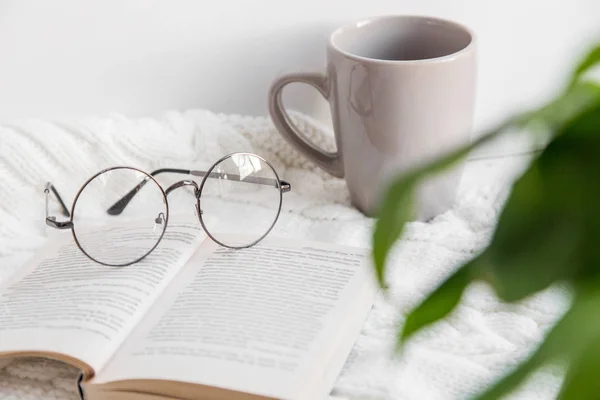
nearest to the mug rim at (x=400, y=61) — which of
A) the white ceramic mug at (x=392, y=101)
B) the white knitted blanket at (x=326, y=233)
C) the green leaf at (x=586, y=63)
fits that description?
the white ceramic mug at (x=392, y=101)

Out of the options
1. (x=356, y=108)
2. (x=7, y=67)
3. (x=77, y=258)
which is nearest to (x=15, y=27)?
(x=7, y=67)

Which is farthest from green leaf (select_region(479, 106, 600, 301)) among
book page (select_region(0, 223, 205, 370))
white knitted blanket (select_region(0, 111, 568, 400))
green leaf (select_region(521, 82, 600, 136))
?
book page (select_region(0, 223, 205, 370))

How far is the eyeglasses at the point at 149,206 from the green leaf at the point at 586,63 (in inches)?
19.6

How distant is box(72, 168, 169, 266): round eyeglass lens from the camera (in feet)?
2.21

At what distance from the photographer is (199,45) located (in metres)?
0.85

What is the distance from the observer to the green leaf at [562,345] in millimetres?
195

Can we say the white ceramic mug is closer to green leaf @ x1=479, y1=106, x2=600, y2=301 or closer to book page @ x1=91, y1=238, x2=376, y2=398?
book page @ x1=91, y1=238, x2=376, y2=398

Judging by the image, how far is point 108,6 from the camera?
0.81 m

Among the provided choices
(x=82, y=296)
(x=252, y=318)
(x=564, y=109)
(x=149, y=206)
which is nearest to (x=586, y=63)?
(x=564, y=109)

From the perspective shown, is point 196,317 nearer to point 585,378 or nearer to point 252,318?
point 252,318

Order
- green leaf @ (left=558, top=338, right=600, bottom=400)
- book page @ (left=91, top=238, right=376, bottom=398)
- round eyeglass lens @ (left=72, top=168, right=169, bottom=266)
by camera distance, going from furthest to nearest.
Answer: round eyeglass lens @ (left=72, top=168, right=169, bottom=266) < book page @ (left=91, top=238, right=376, bottom=398) < green leaf @ (left=558, top=338, right=600, bottom=400)

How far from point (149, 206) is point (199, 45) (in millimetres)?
218

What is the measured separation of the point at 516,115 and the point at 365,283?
422 mm

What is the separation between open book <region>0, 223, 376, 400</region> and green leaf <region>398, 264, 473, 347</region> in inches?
11.0
